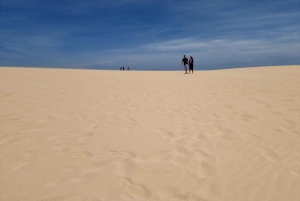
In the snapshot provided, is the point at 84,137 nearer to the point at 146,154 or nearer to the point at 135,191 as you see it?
the point at 146,154

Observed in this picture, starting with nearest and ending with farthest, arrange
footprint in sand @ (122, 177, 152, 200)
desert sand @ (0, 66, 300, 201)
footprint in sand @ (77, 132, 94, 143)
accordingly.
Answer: footprint in sand @ (122, 177, 152, 200)
desert sand @ (0, 66, 300, 201)
footprint in sand @ (77, 132, 94, 143)

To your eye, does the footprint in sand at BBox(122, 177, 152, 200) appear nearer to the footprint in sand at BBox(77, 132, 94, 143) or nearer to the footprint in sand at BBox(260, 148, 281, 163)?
the footprint in sand at BBox(77, 132, 94, 143)

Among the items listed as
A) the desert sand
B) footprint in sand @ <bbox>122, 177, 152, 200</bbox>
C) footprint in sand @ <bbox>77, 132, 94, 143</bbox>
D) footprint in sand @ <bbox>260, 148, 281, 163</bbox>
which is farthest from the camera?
footprint in sand @ <bbox>77, 132, 94, 143</bbox>

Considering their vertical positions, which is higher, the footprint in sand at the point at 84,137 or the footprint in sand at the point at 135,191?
the footprint in sand at the point at 84,137

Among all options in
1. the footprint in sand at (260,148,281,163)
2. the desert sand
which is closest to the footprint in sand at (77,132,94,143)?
the desert sand

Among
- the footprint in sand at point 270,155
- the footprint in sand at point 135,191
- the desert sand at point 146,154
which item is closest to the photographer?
the footprint in sand at point 135,191

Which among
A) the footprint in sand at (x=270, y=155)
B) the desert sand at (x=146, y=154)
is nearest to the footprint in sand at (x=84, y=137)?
the desert sand at (x=146, y=154)

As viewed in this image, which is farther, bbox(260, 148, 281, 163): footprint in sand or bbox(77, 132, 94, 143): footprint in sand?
bbox(77, 132, 94, 143): footprint in sand

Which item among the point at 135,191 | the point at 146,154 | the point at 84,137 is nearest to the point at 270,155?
the point at 146,154

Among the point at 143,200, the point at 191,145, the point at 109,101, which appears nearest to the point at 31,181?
the point at 143,200

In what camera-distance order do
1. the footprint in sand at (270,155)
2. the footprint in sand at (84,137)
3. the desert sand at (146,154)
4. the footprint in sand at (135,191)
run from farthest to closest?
the footprint in sand at (84,137)
the footprint in sand at (270,155)
the desert sand at (146,154)
the footprint in sand at (135,191)

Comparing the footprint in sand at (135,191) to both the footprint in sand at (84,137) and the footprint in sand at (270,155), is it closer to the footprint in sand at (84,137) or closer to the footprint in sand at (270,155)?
the footprint in sand at (84,137)

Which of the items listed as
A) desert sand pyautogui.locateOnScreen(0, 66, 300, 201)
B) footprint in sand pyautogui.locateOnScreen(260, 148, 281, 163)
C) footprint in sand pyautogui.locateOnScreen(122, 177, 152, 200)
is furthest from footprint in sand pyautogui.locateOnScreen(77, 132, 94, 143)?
footprint in sand pyautogui.locateOnScreen(260, 148, 281, 163)

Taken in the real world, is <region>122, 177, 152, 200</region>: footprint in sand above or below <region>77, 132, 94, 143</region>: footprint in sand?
below
